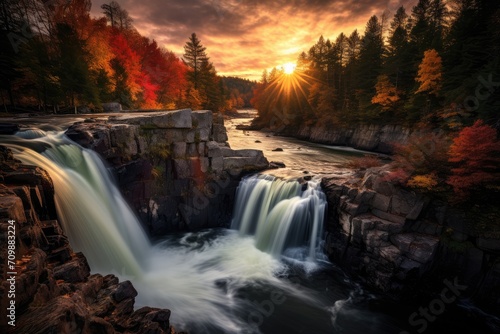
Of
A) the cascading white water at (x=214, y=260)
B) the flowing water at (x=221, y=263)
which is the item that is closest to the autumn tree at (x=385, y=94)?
the flowing water at (x=221, y=263)

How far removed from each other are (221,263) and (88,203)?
6.24 m

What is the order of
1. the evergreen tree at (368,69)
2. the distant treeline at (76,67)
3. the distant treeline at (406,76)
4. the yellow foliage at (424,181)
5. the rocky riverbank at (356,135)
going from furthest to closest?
the evergreen tree at (368,69)
the rocky riverbank at (356,135)
the distant treeline at (406,76)
the distant treeline at (76,67)
the yellow foliage at (424,181)

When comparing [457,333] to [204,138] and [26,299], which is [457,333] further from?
[204,138]

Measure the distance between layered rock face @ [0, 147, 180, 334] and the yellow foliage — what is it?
33.7 ft

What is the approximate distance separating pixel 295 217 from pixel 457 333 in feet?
23.2

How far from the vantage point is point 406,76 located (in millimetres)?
31359

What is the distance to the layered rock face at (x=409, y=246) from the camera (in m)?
8.48

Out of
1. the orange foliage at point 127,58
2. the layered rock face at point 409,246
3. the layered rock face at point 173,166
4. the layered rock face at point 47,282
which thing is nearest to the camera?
the layered rock face at point 47,282

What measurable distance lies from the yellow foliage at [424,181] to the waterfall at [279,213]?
403 cm

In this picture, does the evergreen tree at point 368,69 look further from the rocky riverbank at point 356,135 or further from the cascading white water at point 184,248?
the cascading white water at point 184,248

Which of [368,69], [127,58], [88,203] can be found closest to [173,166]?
[88,203]

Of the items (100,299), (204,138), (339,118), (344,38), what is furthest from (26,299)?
(344,38)

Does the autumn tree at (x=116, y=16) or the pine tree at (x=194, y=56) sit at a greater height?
the autumn tree at (x=116, y=16)

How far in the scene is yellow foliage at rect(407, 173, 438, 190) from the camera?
946 centimetres
